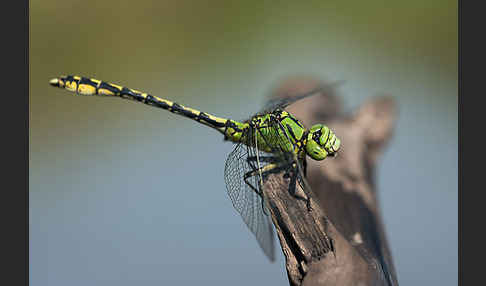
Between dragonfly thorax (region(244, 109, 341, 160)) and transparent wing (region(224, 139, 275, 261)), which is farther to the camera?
dragonfly thorax (region(244, 109, 341, 160))

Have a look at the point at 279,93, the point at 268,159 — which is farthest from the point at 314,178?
the point at 279,93

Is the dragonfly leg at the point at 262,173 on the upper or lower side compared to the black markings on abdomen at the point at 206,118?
lower

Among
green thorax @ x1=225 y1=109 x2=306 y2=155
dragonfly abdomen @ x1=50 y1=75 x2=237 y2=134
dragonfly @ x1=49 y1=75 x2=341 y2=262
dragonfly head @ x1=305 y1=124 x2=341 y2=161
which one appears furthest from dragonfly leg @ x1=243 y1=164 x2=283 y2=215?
dragonfly abdomen @ x1=50 y1=75 x2=237 y2=134

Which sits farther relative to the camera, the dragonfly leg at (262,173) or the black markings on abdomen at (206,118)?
the black markings on abdomen at (206,118)

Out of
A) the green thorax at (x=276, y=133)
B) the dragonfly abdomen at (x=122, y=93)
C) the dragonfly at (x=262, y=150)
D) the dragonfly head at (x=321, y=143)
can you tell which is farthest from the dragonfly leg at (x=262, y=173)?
the dragonfly abdomen at (x=122, y=93)

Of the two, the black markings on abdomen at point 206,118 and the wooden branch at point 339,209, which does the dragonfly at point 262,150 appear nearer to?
the black markings on abdomen at point 206,118

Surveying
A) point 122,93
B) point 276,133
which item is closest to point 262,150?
point 276,133

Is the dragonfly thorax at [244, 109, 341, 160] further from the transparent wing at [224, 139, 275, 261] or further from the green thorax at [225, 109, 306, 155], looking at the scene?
the transparent wing at [224, 139, 275, 261]

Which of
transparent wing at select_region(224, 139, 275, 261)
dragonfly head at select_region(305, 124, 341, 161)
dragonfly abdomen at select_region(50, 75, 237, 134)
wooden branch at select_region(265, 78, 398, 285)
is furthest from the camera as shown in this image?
dragonfly abdomen at select_region(50, 75, 237, 134)

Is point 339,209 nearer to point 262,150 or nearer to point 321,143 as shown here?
point 321,143
